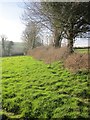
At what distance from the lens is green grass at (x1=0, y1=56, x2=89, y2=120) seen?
893 cm

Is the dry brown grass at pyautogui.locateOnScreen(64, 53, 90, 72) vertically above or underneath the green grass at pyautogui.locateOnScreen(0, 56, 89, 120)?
above

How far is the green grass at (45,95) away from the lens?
8930 mm

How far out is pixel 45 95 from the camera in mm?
10664

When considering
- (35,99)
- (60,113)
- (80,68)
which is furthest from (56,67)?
(60,113)

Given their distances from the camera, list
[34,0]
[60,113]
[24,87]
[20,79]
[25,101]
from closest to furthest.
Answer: [60,113]
[25,101]
[24,87]
[20,79]
[34,0]

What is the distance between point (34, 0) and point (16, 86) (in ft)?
36.5

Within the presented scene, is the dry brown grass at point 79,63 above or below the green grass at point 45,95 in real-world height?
above

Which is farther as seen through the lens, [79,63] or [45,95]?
[79,63]

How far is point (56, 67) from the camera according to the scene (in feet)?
55.1

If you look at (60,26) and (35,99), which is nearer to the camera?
(35,99)

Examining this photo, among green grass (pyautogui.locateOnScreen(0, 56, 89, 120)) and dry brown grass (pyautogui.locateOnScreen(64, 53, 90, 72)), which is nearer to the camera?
green grass (pyautogui.locateOnScreen(0, 56, 89, 120))

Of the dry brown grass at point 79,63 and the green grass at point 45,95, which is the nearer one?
the green grass at point 45,95

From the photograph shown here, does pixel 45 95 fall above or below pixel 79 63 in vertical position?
below

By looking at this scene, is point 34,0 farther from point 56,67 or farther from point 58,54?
point 56,67
